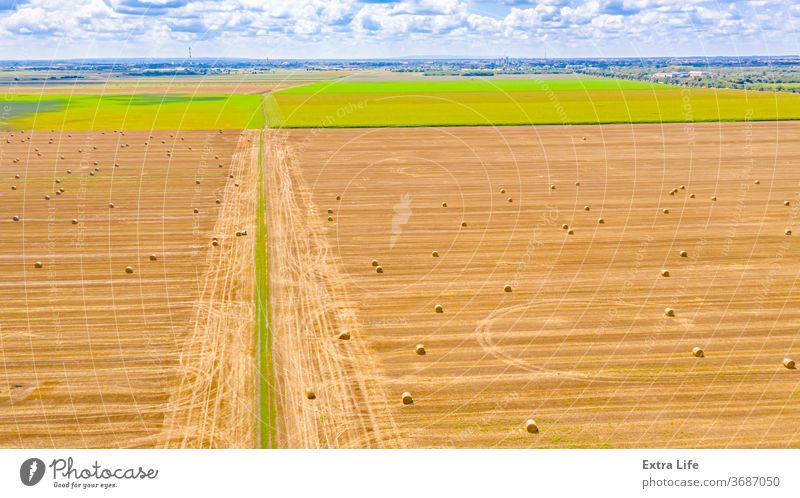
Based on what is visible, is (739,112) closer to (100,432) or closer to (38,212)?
(38,212)

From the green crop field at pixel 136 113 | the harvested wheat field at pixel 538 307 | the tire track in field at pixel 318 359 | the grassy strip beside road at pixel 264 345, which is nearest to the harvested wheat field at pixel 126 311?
the grassy strip beside road at pixel 264 345

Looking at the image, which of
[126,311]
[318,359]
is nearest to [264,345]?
[318,359]

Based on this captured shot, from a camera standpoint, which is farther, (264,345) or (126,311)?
(126,311)

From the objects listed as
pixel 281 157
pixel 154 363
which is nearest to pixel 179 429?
pixel 154 363

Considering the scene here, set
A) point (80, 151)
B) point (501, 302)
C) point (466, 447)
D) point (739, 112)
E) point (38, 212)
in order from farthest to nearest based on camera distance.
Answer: point (739, 112)
point (80, 151)
point (38, 212)
point (501, 302)
point (466, 447)
